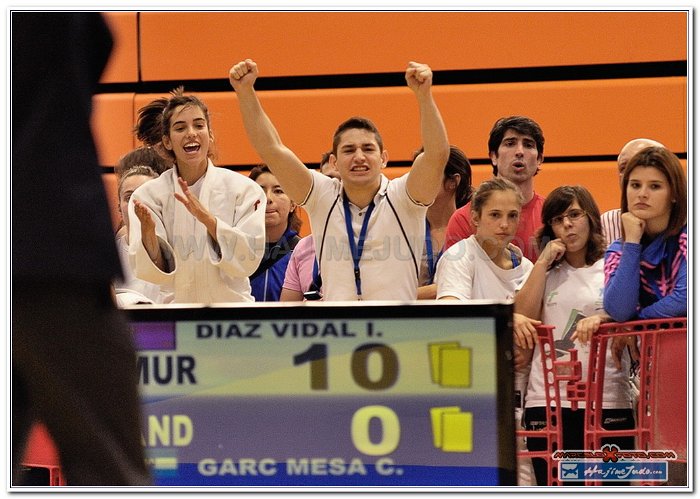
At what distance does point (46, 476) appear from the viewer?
11.4 ft

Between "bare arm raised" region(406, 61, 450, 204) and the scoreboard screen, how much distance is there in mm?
1145

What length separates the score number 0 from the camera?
9.34ft

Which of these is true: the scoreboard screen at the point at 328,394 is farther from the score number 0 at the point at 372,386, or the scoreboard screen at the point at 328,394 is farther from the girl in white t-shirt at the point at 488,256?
the girl in white t-shirt at the point at 488,256

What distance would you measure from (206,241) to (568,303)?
1550mm

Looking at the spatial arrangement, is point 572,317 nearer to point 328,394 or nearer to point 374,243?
point 374,243

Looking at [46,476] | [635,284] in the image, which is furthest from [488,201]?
[46,476]

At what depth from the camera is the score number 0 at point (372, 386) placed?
2848 millimetres

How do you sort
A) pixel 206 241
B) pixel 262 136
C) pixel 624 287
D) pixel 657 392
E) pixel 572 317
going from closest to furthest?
1. pixel 657 392
2. pixel 624 287
3. pixel 572 317
4. pixel 262 136
5. pixel 206 241

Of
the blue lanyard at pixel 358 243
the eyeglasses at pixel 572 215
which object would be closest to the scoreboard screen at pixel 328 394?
the blue lanyard at pixel 358 243

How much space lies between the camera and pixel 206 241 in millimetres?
4113

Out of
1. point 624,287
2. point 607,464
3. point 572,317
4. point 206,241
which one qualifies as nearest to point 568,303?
point 572,317

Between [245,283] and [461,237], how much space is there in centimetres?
98

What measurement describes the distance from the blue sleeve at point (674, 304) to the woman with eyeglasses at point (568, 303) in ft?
0.56

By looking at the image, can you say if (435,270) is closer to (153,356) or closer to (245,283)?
(245,283)
